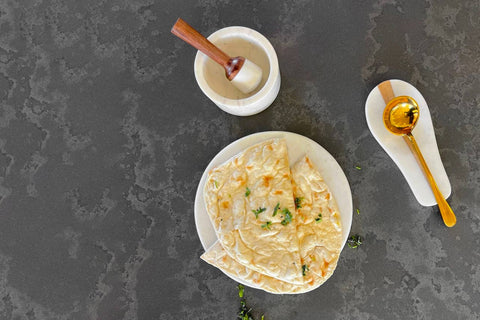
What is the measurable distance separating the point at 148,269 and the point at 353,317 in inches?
38.5

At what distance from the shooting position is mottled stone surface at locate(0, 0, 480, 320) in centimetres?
202

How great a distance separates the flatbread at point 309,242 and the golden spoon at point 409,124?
16.4 inches

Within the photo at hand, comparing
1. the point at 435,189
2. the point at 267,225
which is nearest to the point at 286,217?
the point at 267,225

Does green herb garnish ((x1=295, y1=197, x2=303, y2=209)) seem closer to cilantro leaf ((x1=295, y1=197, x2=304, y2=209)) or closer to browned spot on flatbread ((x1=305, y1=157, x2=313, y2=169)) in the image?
cilantro leaf ((x1=295, y1=197, x2=304, y2=209))

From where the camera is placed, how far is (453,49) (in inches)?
80.4

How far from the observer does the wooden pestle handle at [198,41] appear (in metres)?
1.61

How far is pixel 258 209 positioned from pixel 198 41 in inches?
27.2

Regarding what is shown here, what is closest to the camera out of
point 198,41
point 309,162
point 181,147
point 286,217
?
point 198,41

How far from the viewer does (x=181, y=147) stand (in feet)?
6.91

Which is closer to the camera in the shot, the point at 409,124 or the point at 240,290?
the point at 409,124

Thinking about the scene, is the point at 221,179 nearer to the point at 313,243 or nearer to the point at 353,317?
the point at 313,243

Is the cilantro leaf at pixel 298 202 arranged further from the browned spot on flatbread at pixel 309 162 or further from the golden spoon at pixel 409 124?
the golden spoon at pixel 409 124

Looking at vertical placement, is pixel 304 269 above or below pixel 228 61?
below

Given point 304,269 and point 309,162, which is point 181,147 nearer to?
point 309,162
